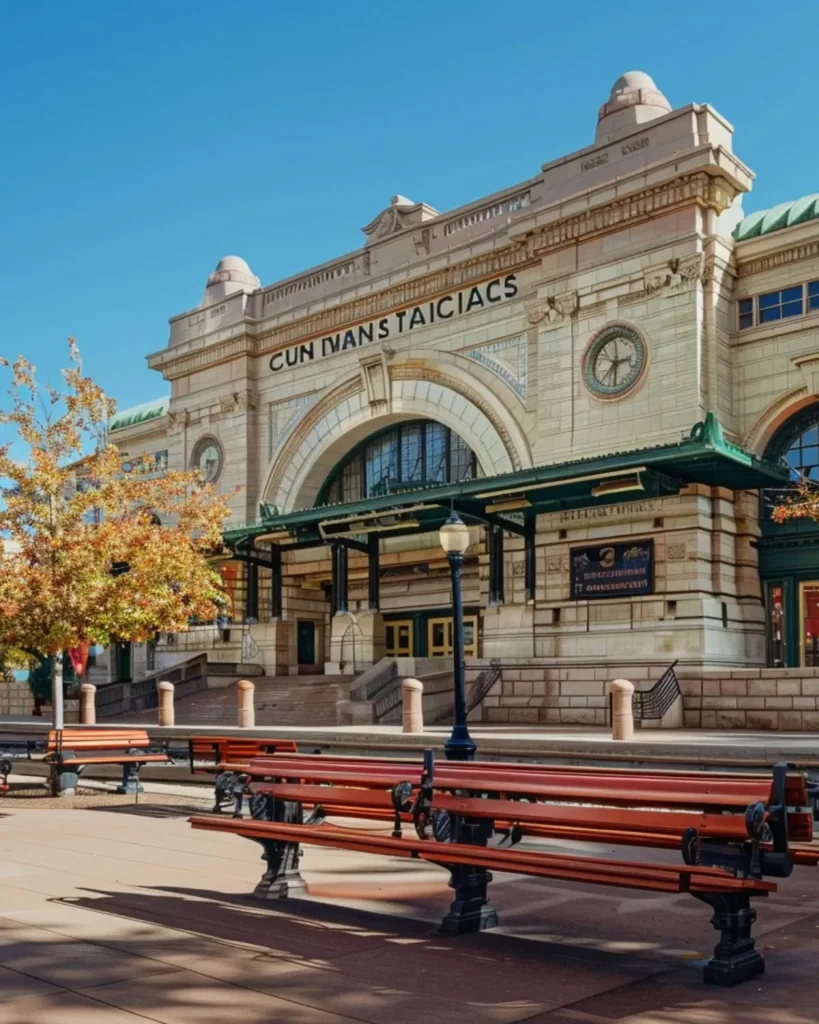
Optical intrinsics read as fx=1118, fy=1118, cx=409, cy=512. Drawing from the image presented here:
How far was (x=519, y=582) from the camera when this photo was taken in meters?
30.8

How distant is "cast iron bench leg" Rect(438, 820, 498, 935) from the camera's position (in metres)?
7.22

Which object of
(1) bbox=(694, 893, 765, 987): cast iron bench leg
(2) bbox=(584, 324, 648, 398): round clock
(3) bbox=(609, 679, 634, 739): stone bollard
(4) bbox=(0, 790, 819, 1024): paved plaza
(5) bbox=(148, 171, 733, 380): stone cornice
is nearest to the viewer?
(4) bbox=(0, 790, 819, 1024): paved plaza

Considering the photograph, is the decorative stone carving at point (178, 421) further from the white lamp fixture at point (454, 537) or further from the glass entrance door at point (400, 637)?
the white lamp fixture at point (454, 537)

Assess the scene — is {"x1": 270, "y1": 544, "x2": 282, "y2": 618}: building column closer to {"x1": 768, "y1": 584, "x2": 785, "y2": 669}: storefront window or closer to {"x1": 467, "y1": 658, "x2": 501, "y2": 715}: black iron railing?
{"x1": 467, "y1": 658, "x2": 501, "y2": 715}: black iron railing

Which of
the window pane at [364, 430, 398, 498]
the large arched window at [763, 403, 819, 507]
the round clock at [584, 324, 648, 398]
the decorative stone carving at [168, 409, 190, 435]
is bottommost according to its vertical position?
the large arched window at [763, 403, 819, 507]

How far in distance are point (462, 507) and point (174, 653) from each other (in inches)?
588

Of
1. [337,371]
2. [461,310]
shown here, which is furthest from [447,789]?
[337,371]

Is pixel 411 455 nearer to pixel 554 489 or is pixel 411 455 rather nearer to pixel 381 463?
pixel 381 463

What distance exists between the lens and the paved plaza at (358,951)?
18.5 ft

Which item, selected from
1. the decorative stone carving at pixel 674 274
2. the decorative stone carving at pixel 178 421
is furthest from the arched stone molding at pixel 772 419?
the decorative stone carving at pixel 178 421

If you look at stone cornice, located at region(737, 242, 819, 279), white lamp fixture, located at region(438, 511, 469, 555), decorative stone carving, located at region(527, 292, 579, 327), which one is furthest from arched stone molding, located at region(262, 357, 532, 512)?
white lamp fixture, located at region(438, 511, 469, 555)

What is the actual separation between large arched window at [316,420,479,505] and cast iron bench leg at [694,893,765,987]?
2816cm

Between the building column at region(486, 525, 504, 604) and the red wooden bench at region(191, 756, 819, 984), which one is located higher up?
the building column at region(486, 525, 504, 604)

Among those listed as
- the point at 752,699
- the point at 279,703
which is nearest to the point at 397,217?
the point at 279,703
